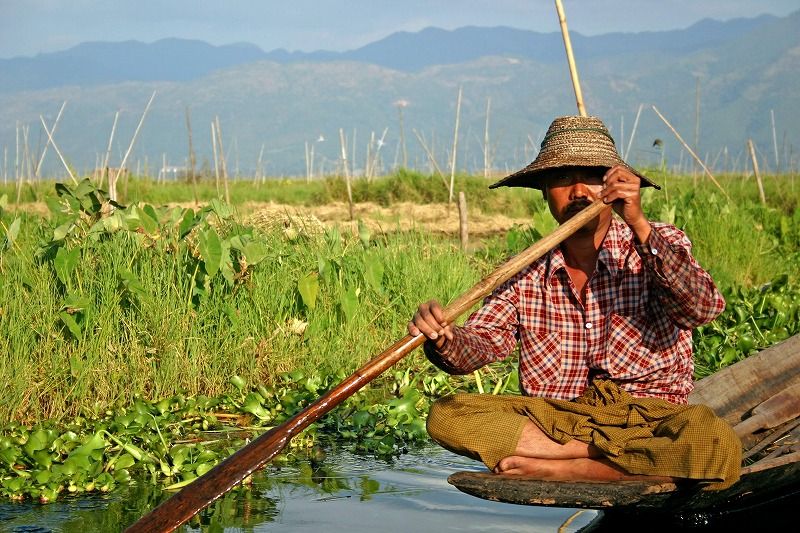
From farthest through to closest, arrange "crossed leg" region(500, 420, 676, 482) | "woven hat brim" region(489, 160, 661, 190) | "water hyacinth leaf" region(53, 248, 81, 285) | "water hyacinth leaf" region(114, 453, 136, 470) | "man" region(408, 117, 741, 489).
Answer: "water hyacinth leaf" region(53, 248, 81, 285) → "water hyacinth leaf" region(114, 453, 136, 470) → "woven hat brim" region(489, 160, 661, 190) → "crossed leg" region(500, 420, 676, 482) → "man" region(408, 117, 741, 489)

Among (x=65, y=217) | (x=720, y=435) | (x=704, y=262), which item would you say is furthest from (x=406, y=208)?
(x=720, y=435)

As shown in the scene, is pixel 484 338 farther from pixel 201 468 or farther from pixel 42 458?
pixel 42 458

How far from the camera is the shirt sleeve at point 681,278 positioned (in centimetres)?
257

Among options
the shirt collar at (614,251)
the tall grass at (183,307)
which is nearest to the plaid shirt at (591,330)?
the shirt collar at (614,251)

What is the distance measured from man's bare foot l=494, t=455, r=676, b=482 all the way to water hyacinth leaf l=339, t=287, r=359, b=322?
7.56ft

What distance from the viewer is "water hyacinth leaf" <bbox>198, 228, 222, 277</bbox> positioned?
4402 millimetres

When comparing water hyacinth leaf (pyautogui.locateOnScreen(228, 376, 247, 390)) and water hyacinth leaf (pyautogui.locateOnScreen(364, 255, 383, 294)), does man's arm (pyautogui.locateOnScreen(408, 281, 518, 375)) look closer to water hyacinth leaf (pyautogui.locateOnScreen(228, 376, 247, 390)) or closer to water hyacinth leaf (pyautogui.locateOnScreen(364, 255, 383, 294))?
water hyacinth leaf (pyautogui.locateOnScreen(228, 376, 247, 390))

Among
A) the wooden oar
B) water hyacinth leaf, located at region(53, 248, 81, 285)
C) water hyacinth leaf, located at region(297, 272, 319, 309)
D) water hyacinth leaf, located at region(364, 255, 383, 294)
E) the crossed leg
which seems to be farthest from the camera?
water hyacinth leaf, located at region(364, 255, 383, 294)

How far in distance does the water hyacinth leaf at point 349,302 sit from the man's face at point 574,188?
7.19ft

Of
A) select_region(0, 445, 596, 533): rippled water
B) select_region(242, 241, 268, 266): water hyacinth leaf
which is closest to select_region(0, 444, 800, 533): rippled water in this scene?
select_region(0, 445, 596, 533): rippled water

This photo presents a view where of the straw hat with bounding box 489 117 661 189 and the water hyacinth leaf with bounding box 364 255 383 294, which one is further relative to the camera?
the water hyacinth leaf with bounding box 364 255 383 294

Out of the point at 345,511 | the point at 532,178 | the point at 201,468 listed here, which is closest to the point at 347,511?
the point at 345,511

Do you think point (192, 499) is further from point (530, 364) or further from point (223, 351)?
point (223, 351)

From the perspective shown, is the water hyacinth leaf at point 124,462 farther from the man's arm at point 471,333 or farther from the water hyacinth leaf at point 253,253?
the man's arm at point 471,333
